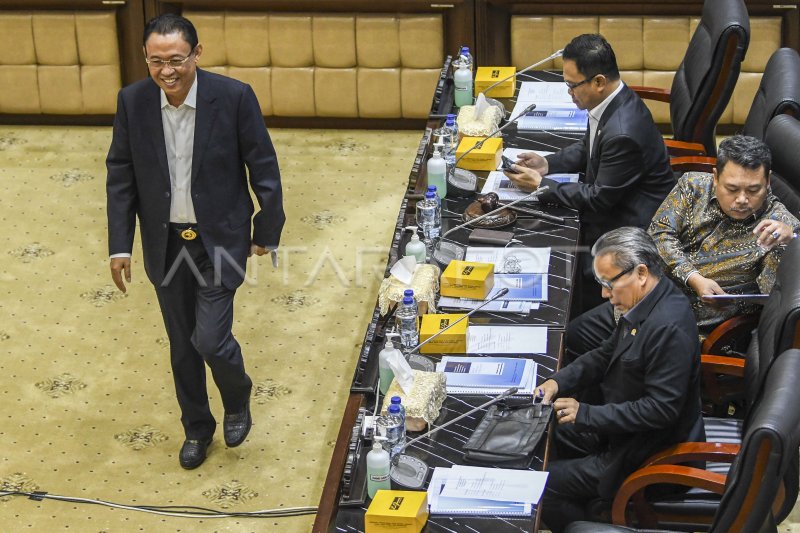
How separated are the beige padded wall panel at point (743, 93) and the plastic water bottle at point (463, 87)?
2.01 meters

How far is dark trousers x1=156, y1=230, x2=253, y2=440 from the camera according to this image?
4141mm

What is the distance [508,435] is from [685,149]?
2.32 meters

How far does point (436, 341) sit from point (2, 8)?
183 inches

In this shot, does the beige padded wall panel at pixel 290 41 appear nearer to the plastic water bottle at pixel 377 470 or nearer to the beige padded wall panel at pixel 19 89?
the beige padded wall panel at pixel 19 89

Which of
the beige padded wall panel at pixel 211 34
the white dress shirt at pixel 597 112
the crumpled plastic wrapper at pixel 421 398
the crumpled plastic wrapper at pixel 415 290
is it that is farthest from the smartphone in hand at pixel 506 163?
the beige padded wall panel at pixel 211 34

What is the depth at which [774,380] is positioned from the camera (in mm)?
2922

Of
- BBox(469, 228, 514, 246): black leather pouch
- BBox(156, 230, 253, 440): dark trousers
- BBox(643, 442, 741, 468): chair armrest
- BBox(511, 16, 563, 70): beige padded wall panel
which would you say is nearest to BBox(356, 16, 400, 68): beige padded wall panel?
BBox(511, 16, 563, 70): beige padded wall panel

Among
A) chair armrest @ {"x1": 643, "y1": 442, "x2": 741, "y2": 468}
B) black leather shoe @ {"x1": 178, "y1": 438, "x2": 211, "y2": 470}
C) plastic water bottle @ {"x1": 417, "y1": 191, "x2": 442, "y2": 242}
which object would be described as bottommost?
black leather shoe @ {"x1": 178, "y1": 438, "x2": 211, "y2": 470}

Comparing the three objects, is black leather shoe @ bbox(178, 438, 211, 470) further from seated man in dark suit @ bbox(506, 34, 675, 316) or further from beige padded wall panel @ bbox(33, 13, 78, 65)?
beige padded wall panel @ bbox(33, 13, 78, 65)

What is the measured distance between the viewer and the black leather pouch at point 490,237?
437 cm

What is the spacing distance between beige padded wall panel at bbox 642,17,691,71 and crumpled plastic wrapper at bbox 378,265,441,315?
3.31 m

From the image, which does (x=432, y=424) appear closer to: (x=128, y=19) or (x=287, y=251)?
(x=287, y=251)

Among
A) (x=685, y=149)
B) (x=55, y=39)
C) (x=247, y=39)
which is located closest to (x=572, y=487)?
(x=685, y=149)

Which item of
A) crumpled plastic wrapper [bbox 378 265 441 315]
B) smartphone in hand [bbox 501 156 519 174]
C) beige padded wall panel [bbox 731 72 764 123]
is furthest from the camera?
beige padded wall panel [bbox 731 72 764 123]
